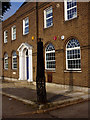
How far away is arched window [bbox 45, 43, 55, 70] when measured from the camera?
40.9 ft

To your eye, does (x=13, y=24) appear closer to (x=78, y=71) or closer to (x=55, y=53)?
(x=55, y=53)

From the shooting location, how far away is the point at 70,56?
10.9 metres

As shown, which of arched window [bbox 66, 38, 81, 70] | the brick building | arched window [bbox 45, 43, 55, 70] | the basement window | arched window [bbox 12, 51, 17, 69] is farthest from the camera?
arched window [bbox 12, 51, 17, 69]

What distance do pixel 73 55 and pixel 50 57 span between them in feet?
8.42

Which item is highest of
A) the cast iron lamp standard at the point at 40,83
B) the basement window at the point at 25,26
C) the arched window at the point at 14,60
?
the basement window at the point at 25,26

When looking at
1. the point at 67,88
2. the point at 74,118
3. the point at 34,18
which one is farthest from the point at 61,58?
the point at 74,118

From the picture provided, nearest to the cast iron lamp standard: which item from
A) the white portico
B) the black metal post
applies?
the black metal post

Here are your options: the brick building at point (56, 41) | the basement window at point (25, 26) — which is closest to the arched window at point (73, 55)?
the brick building at point (56, 41)

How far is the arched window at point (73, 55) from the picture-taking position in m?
10.4

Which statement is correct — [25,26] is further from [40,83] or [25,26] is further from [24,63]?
[40,83]

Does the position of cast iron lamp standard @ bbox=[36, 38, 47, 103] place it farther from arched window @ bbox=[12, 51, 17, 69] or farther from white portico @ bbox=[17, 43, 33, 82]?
arched window @ bbox=[12, 51, 17, 69]

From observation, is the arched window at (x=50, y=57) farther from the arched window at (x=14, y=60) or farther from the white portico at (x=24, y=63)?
the arched window at (x=14, y=60)

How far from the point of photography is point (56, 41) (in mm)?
12016

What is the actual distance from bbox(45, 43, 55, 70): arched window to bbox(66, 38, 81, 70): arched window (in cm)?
163
